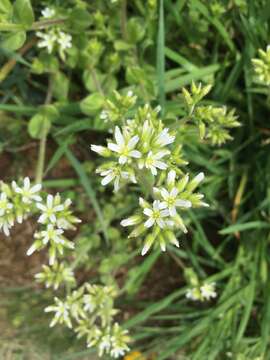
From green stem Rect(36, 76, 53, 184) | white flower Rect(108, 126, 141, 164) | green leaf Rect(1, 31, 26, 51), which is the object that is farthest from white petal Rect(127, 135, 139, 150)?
green stem Rect(36, 76, 53, 184)

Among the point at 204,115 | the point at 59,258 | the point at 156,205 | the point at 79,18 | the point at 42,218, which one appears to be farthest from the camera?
the point at 59,258

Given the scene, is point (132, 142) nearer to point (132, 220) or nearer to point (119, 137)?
point (119, 137)

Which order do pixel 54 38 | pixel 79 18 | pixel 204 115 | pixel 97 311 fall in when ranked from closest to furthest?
pixel 204 115
pixel 79 18
pixel 54 38
pixel 97 311

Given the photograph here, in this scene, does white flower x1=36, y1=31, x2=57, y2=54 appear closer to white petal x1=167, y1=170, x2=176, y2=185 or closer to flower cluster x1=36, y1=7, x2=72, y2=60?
flower cluster x1=36, y1=7, x2=72, y2=60

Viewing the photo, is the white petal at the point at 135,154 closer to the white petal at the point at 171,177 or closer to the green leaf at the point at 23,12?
the white petal at the point at 171,177

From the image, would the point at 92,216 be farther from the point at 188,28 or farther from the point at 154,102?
the point at 188,28

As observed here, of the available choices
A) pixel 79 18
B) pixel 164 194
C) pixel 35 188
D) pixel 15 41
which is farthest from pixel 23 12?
pixel 164 194

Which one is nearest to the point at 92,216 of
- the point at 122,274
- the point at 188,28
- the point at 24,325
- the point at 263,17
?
the point at 122,274
